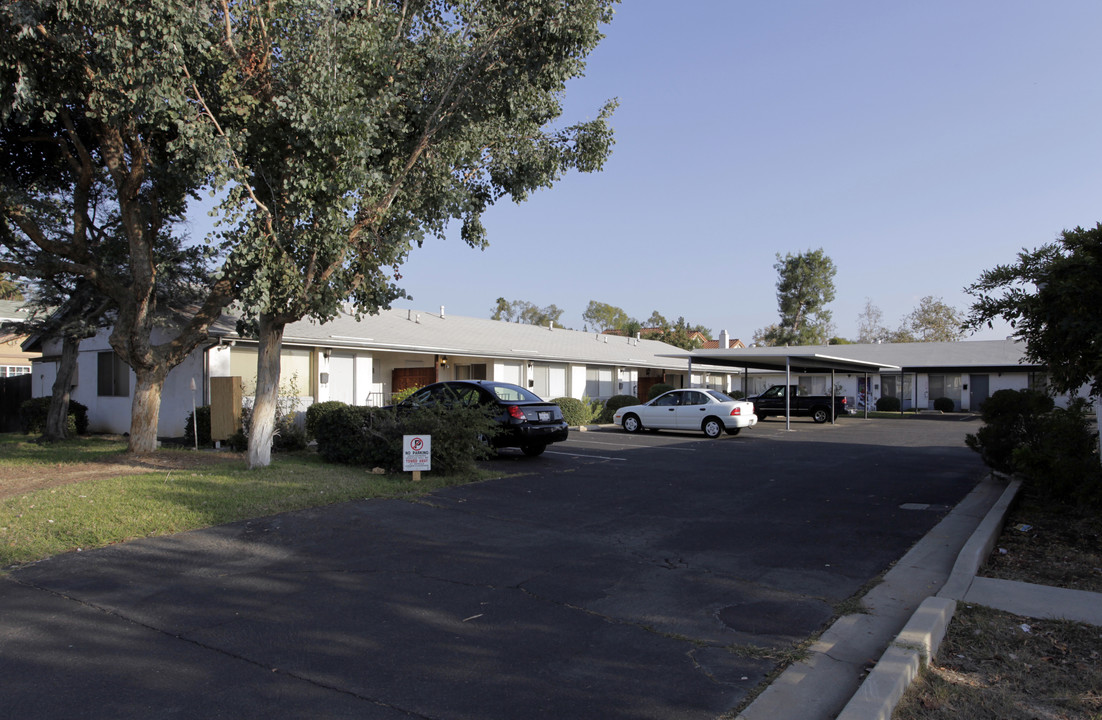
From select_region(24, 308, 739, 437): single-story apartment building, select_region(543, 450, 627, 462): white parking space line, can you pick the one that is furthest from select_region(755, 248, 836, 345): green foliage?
select_region(543, 450, 627, 462): white parking space line

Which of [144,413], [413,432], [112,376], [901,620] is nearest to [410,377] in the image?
[112,376]

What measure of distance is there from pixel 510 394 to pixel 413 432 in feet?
11.9

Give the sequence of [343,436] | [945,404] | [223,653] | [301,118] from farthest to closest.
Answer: [945,404] → [343,436] → [301,118] → [223,653]

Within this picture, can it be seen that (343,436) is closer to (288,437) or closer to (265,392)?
(265,392)

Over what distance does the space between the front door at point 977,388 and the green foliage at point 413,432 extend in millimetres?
39269

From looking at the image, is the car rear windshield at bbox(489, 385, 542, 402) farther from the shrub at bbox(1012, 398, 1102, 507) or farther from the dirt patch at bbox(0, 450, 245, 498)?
the shrub at bbox(1012, 398, 1102, 507)

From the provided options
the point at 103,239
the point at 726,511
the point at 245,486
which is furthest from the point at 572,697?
the point at 103,239

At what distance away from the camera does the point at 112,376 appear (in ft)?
67.4

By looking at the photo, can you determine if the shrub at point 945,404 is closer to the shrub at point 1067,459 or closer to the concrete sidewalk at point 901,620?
the shrub at point 1067,459

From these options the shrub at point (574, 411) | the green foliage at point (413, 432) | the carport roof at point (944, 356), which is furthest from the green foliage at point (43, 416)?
the carport roof at point (944, 356)

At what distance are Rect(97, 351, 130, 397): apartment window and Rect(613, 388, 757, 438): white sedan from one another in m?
14.8

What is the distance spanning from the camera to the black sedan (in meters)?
14.4

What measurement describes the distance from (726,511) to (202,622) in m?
6.43

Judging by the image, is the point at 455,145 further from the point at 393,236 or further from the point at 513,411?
the point at 513,411
